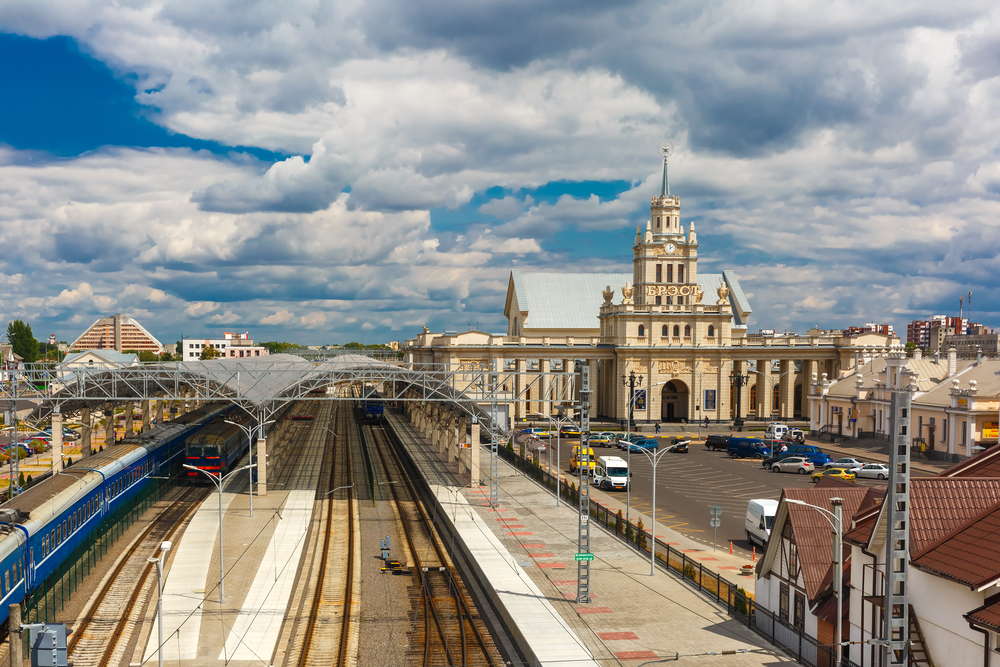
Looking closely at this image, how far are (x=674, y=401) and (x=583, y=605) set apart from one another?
257 feet

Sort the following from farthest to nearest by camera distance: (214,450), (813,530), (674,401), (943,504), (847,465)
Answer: (674,401) < (847,465) < (214,450) < (813,530) < (943,504)

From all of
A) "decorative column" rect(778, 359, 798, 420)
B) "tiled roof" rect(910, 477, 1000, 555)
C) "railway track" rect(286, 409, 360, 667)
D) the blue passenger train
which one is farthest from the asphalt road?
"decorative column" rect(778, 359, 798, 420)

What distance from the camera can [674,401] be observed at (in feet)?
337

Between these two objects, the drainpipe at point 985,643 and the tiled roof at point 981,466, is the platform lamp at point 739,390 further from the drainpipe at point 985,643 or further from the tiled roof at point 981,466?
the drainpipe at point 985,643

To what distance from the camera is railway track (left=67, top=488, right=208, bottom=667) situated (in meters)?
22.9

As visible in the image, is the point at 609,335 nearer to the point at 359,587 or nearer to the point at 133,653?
the point at 359,587

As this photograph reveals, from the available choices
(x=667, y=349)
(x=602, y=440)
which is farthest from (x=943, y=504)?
(x=667, y=349)

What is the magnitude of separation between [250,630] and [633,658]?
11768 millimetres

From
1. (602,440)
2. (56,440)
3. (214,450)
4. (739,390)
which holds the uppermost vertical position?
(739,390)

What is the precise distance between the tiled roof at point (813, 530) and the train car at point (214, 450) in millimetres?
31836

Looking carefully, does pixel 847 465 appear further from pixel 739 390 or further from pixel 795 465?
pixel 739 390

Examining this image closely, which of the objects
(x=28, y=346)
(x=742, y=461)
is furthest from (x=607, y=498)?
(x=28, y=346)

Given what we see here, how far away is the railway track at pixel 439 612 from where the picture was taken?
2341 cm

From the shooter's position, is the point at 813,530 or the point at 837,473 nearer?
the point at 813,530
